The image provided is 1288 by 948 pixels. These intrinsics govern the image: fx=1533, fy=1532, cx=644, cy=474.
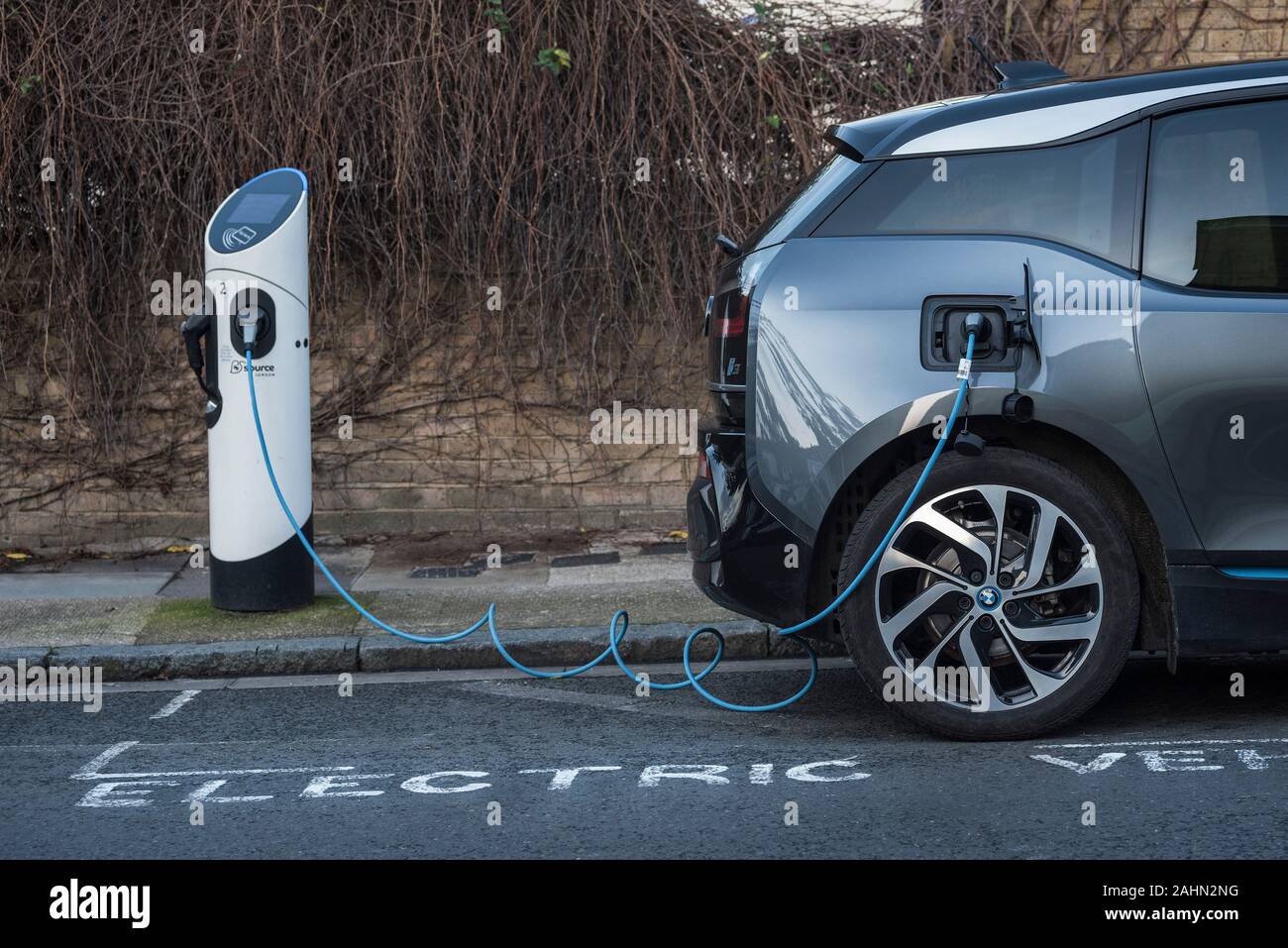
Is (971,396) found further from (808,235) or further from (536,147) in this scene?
(536,147)

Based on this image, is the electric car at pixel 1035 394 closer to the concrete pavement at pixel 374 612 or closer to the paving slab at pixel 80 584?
the concrete pavement at pixel 374 612

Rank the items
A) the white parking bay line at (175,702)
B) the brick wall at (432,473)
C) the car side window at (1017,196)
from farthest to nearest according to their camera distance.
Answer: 1. the brick wall at (432,473)
2. the white parking bay line at (175,702)
3. the car side window at (1017,196)

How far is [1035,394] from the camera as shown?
477 centimetres

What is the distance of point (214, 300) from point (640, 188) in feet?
9.76

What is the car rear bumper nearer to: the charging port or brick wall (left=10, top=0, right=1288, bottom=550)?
the charging port

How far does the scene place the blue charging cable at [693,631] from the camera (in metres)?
4.82

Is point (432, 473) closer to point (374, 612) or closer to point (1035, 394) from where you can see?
point (374, 612)

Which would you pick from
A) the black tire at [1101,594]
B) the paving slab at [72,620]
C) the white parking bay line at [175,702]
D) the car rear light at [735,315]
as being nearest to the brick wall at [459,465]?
the paving slab at [72,620]

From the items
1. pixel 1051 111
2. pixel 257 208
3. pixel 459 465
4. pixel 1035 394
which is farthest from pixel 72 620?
pixel 1051 111

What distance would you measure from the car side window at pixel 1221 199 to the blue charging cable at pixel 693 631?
2.39 ft

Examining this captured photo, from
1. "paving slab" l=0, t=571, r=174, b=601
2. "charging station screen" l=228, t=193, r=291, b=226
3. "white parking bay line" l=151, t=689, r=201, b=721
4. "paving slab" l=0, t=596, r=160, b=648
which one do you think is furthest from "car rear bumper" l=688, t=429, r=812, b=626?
"paving slab" l=0, t=571, r=174, b=601

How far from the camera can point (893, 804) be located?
4.30m

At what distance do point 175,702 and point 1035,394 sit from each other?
11.4ft

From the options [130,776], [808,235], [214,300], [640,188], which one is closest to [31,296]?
[214,300]
